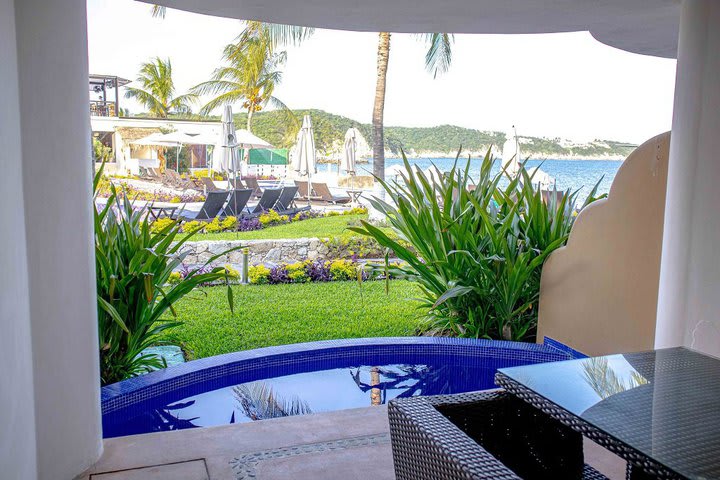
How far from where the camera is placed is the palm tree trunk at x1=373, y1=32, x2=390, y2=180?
18.5m

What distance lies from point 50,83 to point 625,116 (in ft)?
144

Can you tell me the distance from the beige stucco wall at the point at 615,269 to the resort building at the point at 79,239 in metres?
0.69

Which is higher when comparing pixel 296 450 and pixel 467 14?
pixel 467 14

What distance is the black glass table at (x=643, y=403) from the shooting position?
1.45 m

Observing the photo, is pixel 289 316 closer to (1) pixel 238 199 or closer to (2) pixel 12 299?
(2) pixel 12 299

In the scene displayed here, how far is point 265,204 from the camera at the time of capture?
17.3 metres

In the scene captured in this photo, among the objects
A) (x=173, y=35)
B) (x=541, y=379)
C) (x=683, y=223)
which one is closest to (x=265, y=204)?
(x=683, y=223)

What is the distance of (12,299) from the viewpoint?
2.21 m

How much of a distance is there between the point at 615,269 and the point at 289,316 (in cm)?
353

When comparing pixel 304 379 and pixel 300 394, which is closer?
pixel 300 394

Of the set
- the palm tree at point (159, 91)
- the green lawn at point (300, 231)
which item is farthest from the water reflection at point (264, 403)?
the palm tree at point (159, 91)

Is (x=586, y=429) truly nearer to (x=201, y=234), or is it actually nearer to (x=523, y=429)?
(x=523, y=429)

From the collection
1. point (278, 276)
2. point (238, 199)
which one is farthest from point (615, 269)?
point (238, 199)

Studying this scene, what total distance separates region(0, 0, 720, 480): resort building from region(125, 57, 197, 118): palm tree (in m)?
36.3
